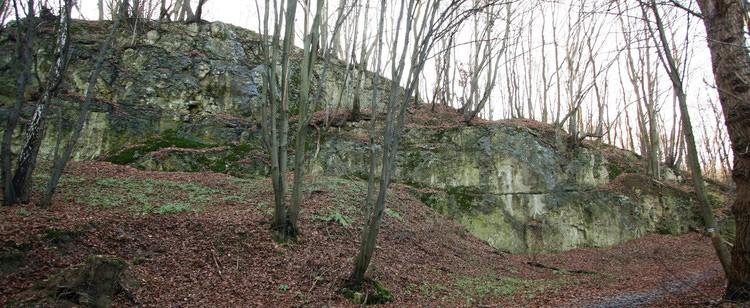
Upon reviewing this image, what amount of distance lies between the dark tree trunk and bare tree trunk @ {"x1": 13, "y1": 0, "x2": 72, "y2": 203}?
1113 cm

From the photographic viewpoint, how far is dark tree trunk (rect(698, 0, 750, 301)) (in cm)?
509

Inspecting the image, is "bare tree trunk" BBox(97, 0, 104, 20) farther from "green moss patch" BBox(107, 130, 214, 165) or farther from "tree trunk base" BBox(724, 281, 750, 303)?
"tree trunk base" BBox(724, 281, 750, 303)

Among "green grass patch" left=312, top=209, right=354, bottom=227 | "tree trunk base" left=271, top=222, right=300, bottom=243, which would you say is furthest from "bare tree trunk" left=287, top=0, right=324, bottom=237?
"green grass patch" left=312, top=209, right=354, bottom=227

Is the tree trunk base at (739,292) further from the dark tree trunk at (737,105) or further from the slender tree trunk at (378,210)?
the slender tree trunk at (378,210)

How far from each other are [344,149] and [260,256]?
Answer: 28.2ft

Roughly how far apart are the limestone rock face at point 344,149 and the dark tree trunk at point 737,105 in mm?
9140

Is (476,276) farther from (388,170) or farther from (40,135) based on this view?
(40,135)

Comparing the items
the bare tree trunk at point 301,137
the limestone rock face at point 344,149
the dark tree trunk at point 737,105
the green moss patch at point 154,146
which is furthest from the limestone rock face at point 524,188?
the dark tree trunk at point 737,105

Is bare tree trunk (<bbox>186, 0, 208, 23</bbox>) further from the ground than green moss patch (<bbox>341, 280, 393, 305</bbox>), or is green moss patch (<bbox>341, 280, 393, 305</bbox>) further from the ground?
bare tree trunk (<bbox>186, 0, 208, 23</bbox>)

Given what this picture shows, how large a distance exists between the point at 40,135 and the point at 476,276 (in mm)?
9695

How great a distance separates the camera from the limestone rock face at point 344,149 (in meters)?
14.1

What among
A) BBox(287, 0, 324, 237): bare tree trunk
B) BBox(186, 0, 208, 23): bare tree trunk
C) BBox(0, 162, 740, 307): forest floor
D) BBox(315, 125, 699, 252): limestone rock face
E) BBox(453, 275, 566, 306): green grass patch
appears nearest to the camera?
BBox(0, 162, 740, 307): forest floor

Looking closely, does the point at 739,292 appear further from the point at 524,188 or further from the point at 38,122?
the point at 38,122

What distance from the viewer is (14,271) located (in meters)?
5.32
